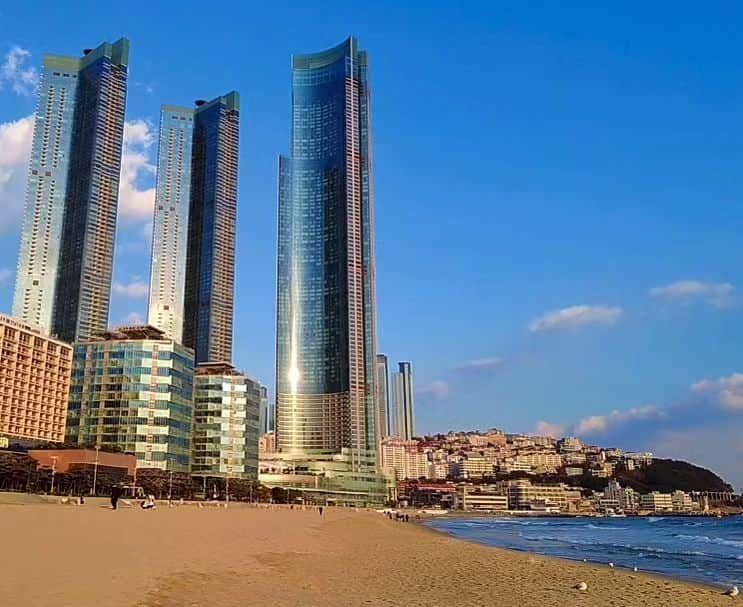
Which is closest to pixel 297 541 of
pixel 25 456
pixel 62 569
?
pixel 62 569

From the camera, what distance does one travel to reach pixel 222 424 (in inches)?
6058

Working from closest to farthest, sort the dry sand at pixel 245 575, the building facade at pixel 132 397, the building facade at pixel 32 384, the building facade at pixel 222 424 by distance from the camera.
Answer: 1. the dry sand at pixel 245 575
2. the building facade at pixel 32 384
3. the building facade at pixel 132 397
4. the building facade at pixel 222 424

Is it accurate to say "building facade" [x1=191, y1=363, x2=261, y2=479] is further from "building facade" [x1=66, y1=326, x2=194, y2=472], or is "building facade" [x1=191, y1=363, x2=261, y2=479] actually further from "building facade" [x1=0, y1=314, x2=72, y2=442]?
"building facade" [x1=0, y1=314, x2=72, y2=442]

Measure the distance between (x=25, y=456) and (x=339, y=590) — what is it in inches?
3767

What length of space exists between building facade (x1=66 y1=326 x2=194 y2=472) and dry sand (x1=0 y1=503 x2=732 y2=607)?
93021mm

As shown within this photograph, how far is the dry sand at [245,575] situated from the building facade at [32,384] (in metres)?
101

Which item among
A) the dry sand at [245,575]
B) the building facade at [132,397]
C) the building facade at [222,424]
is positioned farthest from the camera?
the building facade at [222,424]

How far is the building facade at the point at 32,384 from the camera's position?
126 metres

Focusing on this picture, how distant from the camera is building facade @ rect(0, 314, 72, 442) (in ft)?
A: 412

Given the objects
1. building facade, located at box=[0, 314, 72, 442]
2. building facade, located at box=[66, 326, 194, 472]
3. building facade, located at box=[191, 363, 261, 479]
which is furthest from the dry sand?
building facade, located at box=[191, 363, 261, 479]

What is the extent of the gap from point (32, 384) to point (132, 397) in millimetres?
19121

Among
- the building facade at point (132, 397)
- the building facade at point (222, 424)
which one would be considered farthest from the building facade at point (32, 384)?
the building facade at point (222, 424)

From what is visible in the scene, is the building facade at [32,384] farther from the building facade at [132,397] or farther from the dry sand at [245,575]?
the dry sand at [245,575]

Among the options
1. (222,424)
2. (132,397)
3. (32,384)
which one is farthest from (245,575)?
(222,424)
